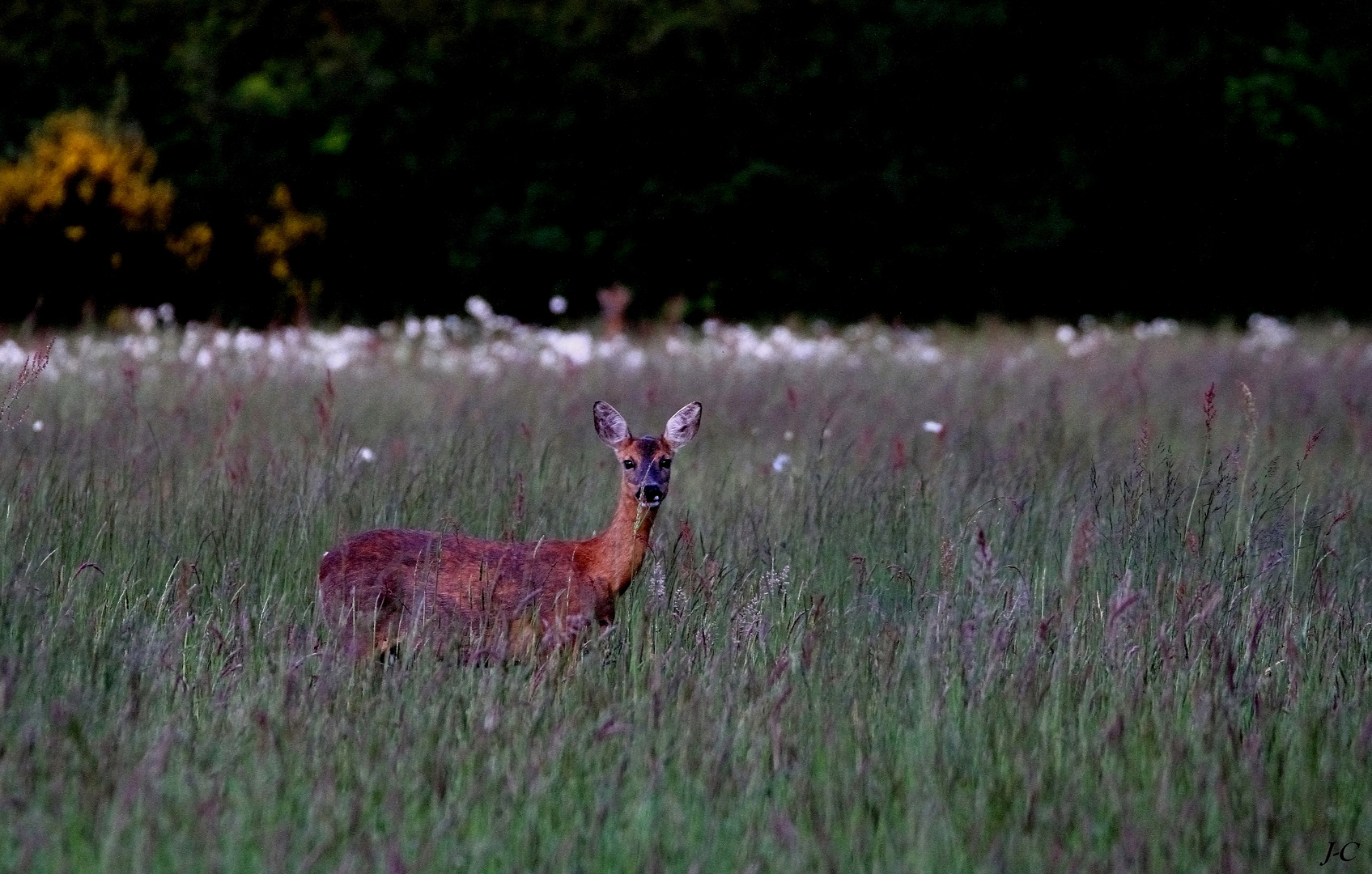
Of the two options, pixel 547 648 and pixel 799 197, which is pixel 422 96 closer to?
pixel 799 197

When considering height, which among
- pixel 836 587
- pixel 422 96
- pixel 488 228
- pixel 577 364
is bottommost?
pixel 836 587

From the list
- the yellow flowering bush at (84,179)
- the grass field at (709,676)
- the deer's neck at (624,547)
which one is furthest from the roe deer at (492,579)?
the yellow flowering bush at (84,179)

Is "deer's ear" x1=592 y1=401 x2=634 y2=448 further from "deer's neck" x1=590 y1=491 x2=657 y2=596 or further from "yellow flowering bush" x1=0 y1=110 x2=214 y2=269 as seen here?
"yellow flowering bush" x1=0 y1=110 x2=214 y2=269

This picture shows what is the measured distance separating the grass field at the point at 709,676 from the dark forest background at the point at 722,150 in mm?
7780

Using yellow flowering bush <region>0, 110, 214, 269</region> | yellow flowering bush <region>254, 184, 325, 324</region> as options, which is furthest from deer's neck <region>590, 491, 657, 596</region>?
yellow flowering bush <region>254, 184, 325, 324</region>

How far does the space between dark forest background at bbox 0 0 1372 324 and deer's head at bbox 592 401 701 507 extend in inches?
372

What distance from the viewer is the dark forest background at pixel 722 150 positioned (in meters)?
15.1

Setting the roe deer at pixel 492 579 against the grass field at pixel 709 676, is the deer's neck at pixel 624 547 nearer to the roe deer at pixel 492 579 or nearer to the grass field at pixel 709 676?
the roe deer at pixel 492 579

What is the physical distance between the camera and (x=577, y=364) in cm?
1017

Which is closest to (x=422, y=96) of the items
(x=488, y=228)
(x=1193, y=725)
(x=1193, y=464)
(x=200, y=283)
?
(x=488, y=228)

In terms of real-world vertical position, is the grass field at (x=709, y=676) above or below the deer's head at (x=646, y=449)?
Answer: below

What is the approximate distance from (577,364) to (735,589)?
5.17 m

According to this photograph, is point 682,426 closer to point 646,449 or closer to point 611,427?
point 611,427

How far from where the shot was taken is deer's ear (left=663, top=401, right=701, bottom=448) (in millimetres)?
5523
